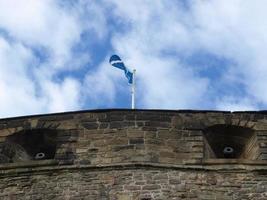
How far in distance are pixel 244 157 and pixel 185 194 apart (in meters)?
1.39

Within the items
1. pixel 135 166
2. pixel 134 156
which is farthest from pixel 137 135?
pixel 135 166

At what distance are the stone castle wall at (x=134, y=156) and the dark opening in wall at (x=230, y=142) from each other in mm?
14

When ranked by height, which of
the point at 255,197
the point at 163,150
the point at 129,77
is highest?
the point at 129,77

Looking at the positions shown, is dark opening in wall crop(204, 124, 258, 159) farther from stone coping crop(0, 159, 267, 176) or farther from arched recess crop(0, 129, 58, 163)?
arched recess crop(0, 129, 58, 163)

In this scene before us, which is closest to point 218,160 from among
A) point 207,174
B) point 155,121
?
point 207,174

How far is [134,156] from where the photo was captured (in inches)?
405

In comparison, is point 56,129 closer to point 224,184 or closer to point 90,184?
point 90,184

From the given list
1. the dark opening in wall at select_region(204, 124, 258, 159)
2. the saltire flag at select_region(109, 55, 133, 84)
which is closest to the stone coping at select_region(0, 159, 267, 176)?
the dark opening in wall at select_region(204, 124, 258, 159)

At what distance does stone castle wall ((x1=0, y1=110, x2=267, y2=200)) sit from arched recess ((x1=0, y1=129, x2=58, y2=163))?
0.01m

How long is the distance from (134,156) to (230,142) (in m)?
1.55

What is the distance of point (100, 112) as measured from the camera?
1085 centimetres

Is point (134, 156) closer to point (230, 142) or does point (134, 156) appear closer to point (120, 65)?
point (230, 142)

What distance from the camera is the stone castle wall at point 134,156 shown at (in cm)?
1005

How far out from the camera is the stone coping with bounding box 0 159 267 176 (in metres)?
10.2
